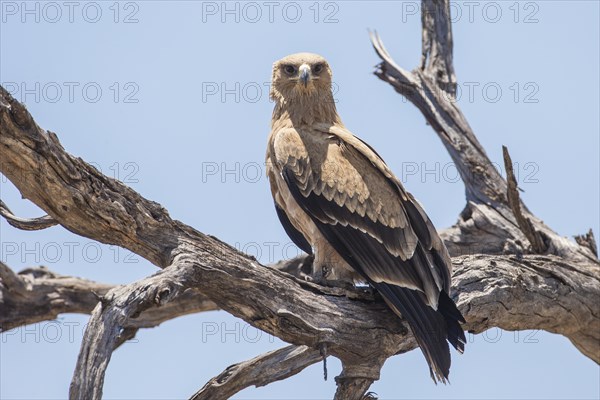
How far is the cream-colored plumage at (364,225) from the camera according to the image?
224 inches

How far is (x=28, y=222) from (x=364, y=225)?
2270 millimetres

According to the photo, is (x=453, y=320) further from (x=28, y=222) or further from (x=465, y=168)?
(x=465, y=168)

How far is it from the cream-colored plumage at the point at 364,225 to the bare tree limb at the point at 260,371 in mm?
525

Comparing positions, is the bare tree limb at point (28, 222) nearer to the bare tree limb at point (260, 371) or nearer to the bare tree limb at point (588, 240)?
the bare tree limb at point (260, 371)

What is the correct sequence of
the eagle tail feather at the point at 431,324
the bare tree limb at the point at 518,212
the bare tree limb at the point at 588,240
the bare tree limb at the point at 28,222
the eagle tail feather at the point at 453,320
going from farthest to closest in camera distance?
the bare tree limb at the point at 588,240
the bare tree limb at the point at 518,212
the bare tree limb at the point at 28,222
the eagle tail feather at the point at 453,320
the eagle tail feather at the point at 431,324

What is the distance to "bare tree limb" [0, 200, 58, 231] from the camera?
588 centimetres

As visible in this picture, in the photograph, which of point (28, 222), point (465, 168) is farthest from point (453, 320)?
point (465, 168)

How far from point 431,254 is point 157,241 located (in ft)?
6.28

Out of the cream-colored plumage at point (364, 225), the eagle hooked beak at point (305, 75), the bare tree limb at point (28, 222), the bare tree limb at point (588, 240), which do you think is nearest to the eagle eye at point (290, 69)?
the eagle hooked beak at point (305, 75)

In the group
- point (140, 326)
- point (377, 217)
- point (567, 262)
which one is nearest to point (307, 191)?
point (377, 217)

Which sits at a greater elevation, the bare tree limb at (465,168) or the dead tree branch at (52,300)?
the bare tree limb at (465,168)

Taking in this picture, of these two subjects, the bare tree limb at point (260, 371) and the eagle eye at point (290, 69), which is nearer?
the bare tree limb at point (260, 371)

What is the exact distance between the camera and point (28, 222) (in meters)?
5.95

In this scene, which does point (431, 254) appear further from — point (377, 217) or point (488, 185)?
point (488, 185)
